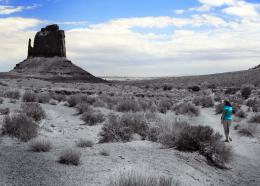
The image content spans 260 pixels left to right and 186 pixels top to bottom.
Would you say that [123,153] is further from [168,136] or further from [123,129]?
[123,129]

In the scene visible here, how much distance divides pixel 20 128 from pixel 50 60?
297ft

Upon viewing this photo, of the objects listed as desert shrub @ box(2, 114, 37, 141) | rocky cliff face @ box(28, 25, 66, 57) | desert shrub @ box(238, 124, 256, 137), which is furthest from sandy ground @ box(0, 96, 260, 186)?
rocky cliff face @ box(28, 25, 66, 57)

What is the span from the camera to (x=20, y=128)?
12.8 meters

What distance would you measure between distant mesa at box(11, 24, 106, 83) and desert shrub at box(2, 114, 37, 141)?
242 feet

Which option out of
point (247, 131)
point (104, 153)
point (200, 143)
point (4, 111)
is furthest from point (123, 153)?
point (4, 111)

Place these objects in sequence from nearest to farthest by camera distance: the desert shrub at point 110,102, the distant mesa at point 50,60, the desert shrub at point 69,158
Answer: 1. the desert shrub at point 69,158
2. the desert shrub at point 110,102
3. the distant mesa at point 50,60

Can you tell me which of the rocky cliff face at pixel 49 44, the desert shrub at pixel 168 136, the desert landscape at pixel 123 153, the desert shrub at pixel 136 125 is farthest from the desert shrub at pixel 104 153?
the rocky cliff face at pixel 49 44

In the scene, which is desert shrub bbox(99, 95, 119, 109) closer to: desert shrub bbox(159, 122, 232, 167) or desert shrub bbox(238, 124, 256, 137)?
desert shrub bbox(238, 124, 256, 137)

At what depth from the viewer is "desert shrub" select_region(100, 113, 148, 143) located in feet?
42.3

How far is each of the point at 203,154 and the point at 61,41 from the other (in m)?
98.8

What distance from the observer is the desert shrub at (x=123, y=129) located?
12.9m

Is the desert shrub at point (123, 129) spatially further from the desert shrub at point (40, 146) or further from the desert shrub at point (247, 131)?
the desert shrub at point (247, 131)

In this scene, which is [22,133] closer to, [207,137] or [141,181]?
[207,137]

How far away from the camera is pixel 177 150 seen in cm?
1148
